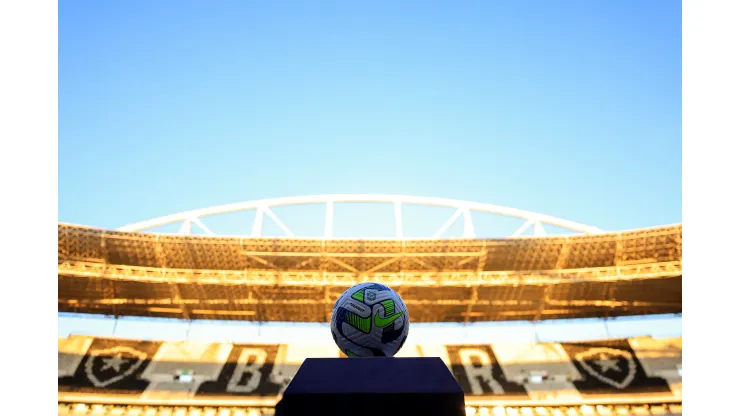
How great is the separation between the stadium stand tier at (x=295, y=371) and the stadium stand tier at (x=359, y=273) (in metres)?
2.28

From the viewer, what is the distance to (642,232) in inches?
869

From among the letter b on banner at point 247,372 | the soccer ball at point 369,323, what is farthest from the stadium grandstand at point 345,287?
the soccer ball at point 369,323

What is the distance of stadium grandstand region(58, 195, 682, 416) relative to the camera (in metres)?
22.3

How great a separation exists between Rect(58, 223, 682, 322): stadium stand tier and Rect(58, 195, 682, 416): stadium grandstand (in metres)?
0.10

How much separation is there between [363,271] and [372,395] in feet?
70.6

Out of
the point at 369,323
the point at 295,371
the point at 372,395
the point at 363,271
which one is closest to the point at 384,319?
the point at 369,323

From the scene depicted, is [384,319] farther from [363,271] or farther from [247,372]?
[247,372]

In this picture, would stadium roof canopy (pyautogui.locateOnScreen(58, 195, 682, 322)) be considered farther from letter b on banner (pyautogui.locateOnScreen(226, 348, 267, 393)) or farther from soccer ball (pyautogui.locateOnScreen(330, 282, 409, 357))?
soccer ball (pyautogui.locateOnScreen(330, 282, 409, 357))

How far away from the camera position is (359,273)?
25328 millimetres

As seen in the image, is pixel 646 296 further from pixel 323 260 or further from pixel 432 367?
pixel 432 367

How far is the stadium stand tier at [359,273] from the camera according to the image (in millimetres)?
22859

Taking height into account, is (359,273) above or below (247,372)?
above
